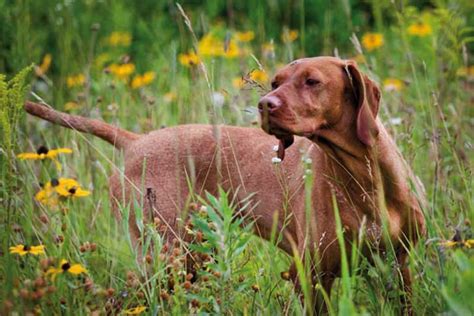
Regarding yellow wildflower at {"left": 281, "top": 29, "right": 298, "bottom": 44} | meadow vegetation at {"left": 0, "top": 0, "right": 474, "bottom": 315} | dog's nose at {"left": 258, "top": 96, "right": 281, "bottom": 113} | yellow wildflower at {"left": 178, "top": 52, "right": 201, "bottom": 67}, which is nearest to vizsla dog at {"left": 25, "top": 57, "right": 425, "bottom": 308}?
dog's nose at {"left": 258, "top": 96, "right": 281, "bottom": 113}

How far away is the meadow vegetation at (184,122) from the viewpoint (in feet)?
9.69

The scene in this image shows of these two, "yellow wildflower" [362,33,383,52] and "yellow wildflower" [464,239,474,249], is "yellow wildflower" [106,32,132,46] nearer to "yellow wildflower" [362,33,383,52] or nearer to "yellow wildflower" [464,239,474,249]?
"yellow wildflower" [362,33,383,52]

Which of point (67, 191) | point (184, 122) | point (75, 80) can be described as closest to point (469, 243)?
point (67, 191)

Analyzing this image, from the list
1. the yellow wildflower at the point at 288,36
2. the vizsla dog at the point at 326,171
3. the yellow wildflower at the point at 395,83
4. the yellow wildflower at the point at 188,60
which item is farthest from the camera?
the yellow wildflower at the point at 395,83

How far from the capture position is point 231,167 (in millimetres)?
4281

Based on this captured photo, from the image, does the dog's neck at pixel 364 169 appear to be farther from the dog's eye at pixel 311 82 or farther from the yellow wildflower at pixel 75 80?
the yellow wildflower at pixel 75 80

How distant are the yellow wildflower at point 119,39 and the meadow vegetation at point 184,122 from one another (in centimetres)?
2

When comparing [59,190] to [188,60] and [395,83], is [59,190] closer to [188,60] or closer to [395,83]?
[188,60]

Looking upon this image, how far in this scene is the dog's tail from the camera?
4.11 meters

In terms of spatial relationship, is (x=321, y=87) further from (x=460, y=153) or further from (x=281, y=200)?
(x=460, y=153)

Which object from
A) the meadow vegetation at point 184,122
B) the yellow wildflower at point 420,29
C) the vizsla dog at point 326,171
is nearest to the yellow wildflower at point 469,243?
the meadow vegetation at point 184,122

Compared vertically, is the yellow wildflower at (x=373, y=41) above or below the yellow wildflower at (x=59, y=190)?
above

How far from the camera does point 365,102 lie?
354 centimetres

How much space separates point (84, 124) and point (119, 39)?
327 cm
